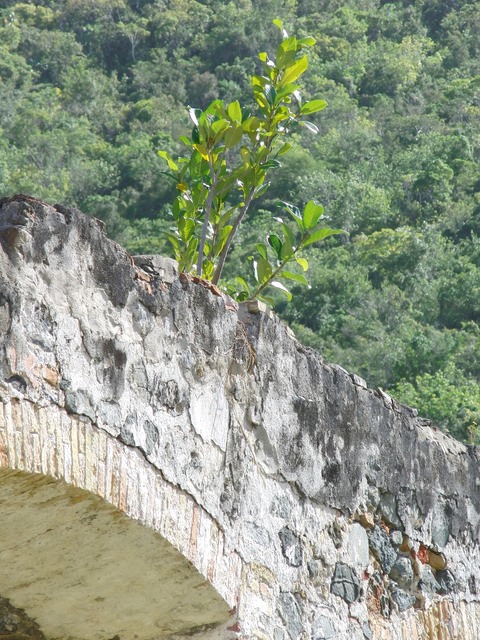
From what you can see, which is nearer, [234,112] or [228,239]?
[234,112]

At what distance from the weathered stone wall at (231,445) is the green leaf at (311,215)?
0.32 meters

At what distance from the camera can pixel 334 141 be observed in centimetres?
3003

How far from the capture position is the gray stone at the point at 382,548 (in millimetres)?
3344

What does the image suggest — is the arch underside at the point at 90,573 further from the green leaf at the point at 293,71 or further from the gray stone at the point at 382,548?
the green leaf at the point at 293,71

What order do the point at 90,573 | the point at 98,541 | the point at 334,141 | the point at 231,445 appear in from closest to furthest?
the point at 98,541 → the point at 90,573 → the point at 231,445 → the point at 334,141

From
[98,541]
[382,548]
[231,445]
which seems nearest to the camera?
[98,541]

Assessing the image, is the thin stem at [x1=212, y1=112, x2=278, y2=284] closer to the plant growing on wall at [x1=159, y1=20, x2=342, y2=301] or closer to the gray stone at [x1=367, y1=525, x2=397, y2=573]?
the plant growing on wall at [x1=159, y1=20, x2=342, y2=301]

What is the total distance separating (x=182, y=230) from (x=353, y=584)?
3.89 ft

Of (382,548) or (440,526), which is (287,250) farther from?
(440,526)

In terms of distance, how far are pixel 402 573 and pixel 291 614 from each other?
0.57 meters

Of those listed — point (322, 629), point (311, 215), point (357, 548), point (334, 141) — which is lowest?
point (322, 629)

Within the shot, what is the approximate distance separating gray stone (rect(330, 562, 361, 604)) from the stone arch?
1.42 ft

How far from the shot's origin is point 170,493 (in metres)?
2.64

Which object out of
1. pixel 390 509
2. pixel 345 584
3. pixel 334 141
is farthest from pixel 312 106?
pixel 334 141
